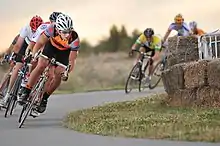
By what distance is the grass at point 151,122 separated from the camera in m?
10.6

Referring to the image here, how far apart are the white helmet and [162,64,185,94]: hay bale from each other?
2.83 metres

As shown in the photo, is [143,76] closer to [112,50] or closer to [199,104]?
[199,104]

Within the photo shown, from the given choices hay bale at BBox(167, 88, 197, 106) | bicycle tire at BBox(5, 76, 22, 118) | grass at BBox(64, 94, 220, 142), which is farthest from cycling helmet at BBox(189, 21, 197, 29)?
bicycle tire at BBox(5, 76, 22, 118)

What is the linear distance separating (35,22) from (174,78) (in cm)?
318

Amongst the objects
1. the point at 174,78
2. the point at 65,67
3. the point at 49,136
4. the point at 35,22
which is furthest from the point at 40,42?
the point at 174,78

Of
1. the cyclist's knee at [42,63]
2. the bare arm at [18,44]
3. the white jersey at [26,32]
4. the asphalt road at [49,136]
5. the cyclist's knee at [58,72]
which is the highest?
the white jersey at [26,32]

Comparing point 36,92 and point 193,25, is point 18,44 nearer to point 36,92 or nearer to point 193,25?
point 36,92

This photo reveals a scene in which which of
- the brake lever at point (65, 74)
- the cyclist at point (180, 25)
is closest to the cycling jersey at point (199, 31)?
the cyclist at point (180, 25)

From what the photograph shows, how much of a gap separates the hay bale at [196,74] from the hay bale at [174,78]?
0.24 m

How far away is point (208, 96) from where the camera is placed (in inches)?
547

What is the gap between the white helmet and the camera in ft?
42.4

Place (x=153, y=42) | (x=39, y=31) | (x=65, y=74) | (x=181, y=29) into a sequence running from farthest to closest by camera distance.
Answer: (x=153, y=42) < (x=181, y=29) < (x=39, y=31) < (x=65, y=74)

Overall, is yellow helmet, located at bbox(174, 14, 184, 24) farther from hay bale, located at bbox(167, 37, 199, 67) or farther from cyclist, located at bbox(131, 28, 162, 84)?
hay bale, located at bbox(167, 37, 199, 67)

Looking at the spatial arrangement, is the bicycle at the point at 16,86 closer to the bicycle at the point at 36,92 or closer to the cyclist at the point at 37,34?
the cyclist at the point at 37,34
